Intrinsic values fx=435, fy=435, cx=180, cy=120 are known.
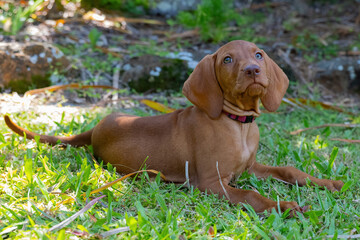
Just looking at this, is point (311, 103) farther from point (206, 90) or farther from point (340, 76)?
point (206, 90)

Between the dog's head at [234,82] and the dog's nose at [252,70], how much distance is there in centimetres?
2

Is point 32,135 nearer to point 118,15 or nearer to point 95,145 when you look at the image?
point 95,145

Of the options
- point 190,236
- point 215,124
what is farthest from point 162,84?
point 190,236

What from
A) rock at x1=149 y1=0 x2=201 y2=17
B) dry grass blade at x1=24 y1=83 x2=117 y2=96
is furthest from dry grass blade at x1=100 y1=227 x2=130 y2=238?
rock at x1=149 y1=0 x2=201 y2=17

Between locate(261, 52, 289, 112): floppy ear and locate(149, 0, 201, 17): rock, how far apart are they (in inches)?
232

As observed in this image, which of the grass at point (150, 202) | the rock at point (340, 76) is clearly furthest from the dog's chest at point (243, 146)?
the rock at point (340, 76)

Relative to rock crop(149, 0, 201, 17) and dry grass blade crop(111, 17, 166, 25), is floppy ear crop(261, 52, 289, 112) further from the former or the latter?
rock crop(149, 0, 201, 17)

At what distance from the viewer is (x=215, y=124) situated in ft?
10.4

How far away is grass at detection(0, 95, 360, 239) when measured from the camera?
2381 mm

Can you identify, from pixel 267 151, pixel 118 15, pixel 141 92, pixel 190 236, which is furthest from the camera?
pixel 118 15

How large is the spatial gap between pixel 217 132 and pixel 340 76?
4.25 m

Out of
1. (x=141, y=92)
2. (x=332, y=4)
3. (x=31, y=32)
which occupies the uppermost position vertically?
(x=332, y=4)

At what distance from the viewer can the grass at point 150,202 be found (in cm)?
238

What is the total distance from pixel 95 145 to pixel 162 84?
101 inches
